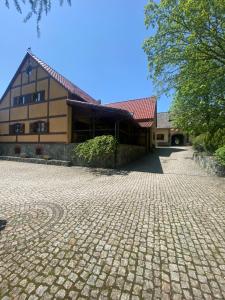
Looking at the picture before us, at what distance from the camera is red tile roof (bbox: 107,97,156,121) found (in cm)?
2049

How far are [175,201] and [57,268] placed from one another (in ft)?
14.1

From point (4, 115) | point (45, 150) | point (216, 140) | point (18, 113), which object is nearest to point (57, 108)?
point (45, 150)

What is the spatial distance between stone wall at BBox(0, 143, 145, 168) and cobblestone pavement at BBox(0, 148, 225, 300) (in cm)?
688

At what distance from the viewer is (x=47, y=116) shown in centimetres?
1609

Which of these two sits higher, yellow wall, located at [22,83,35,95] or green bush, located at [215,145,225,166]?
yellow wall, located at [22,83,35,95]

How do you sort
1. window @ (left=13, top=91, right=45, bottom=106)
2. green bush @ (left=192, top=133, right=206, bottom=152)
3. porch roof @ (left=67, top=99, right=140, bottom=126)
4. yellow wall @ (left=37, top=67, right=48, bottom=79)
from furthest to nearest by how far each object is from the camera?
window @ (left=13, top=91, right=45, bottom=106), yellow wall @ (left=37, top=67, right=48, bottom=79), green bush @ (left=192, top=133, right=206, bottom=152), porch roof @ (left=67, top=99, right=140, bottom=126)

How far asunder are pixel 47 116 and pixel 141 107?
11.4 meters

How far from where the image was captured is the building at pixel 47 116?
15.0m

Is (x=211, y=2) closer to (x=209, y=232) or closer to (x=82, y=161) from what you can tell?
(x=209, y=232)

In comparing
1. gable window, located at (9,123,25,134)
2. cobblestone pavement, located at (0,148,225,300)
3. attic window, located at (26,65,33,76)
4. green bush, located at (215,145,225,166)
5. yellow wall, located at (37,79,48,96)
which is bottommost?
cobblestone pavement, located at (0,148,225,300)

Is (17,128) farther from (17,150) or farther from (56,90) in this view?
(56,90)

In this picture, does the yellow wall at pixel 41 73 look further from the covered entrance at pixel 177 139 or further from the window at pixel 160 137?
the covered entrance at pixel 177 139

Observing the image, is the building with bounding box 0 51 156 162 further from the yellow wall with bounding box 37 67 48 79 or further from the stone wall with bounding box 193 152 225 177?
the stone wall with bounding box 193 152 225 177

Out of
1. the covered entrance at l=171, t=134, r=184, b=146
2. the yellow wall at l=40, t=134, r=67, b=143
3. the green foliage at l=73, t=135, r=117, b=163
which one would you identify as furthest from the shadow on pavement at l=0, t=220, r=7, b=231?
the covered entrance at l=171, t=134, r=184, b=146
